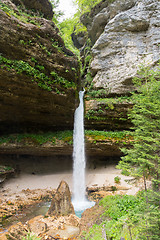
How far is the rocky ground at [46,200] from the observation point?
19.2 ft

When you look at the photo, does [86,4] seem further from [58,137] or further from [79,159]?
[79,159]

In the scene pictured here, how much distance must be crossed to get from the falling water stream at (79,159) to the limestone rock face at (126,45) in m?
3.76

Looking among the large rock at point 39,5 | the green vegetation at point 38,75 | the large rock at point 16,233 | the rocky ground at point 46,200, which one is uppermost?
the large rock at point 39,5

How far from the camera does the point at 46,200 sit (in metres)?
10.4

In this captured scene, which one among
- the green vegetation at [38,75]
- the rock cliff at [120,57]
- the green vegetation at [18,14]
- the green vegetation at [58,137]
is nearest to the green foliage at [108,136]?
the green vegetation at [58,137]

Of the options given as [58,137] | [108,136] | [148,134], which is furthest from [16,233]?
→ [108,136]

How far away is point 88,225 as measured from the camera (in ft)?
18.3

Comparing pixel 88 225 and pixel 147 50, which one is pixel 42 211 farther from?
pixel 147 50

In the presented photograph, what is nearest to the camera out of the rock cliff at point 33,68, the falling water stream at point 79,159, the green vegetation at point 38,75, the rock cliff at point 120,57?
the rock cliff at point 33,68

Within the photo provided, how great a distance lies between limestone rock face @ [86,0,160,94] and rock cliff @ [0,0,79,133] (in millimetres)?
4631

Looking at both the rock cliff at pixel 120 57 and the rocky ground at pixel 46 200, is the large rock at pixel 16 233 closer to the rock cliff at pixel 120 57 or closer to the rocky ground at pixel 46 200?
the rocky ground at pixel 46 200

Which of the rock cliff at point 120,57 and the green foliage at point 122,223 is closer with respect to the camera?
the green foliage at point 122,223

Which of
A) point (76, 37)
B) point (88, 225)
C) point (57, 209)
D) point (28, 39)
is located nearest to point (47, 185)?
point (57, 209)

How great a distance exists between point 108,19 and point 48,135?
15261 mm
